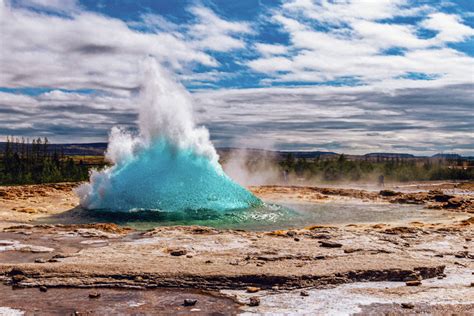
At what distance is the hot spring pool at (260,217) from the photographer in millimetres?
13914

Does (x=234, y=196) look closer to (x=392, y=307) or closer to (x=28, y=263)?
(x=28, y=263)

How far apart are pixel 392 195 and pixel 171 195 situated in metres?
12.4

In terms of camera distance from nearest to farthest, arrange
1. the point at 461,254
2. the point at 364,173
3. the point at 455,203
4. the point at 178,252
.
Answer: the point at 178,252 < the point at 461,254 < the point at 455,203 < the point at 364,173

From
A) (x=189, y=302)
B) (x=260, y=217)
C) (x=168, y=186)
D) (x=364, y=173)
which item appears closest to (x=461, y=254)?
(x=189, y=302)

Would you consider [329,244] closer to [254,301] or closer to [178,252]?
[178,252]

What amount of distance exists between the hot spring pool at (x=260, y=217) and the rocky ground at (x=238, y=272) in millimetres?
2827

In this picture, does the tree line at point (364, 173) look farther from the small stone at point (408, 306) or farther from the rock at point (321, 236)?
the small stone at point (408, 306)

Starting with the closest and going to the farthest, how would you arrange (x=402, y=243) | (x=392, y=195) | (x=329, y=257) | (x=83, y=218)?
(x=329, y=257), (x=402, y=243), (x=83, y=218), (x=392, y=195)

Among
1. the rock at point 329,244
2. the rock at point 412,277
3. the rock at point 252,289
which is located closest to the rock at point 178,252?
the rock at point 252,289

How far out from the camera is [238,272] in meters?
7.14

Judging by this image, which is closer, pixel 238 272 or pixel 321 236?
pixel 238 272

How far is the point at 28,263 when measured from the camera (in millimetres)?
7773

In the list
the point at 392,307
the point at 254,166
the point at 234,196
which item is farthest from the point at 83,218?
the point at 254,166

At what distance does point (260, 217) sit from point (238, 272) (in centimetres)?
797
